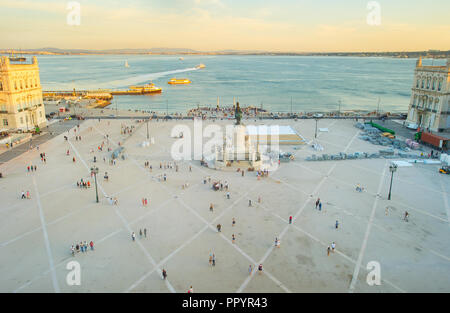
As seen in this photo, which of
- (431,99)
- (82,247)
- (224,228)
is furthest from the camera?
(431,99)

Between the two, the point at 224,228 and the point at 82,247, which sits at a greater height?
the point at 82,247

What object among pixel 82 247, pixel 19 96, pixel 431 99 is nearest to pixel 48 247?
pixel 82 247

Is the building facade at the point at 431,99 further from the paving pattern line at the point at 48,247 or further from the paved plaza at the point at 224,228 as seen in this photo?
the paving pattern line at the point at 48,247

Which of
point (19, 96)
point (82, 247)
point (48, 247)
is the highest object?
point (19, 96)

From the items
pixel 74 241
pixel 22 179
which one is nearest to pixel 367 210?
pixel 74 241

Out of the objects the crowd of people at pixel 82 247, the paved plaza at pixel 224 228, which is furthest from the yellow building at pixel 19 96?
the crowd of people at pixel 82 247

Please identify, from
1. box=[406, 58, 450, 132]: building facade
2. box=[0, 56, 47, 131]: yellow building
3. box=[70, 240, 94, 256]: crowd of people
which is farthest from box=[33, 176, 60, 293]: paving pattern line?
box=[406, 58, 450, 132]: building facade

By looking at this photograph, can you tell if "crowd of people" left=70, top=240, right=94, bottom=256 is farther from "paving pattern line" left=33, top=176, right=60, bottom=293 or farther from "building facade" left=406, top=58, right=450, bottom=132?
"building facade" left=406, top=58, right=450, bottom=132

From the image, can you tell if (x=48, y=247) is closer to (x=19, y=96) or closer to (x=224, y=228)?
(x=224, y=228)
